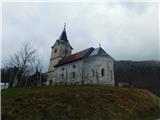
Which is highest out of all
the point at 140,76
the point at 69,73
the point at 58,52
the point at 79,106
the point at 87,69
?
the point at 58,52

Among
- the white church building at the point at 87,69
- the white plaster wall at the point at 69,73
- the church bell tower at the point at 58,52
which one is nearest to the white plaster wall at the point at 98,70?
the white church building at the point at 87,69

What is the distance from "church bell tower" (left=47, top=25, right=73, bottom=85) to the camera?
46750 mm

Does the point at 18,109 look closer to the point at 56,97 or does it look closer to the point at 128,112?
the point at 56,97

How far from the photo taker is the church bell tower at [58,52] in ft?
153

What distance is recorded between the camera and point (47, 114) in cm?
1584

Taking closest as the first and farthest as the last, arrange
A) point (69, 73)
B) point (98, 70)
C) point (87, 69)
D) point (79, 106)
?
point (79, 106)
point (98, 70)
point (87, 69)
point (69, 73)

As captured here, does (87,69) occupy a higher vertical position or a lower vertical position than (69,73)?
higher

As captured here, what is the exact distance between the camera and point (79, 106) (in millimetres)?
17641

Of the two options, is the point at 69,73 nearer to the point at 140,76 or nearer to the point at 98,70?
the point at 98,70

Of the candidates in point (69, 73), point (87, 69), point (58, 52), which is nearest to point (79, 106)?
point (87, 69)

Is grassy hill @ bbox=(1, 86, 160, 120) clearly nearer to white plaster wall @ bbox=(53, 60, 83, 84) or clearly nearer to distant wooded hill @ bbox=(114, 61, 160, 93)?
white plaster wall @ bbox=(53, 60, 83, 84)

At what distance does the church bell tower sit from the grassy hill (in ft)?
84.8

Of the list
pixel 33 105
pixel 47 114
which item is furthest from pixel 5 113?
pixel 47 114

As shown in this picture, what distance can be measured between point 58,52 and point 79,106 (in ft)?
101
